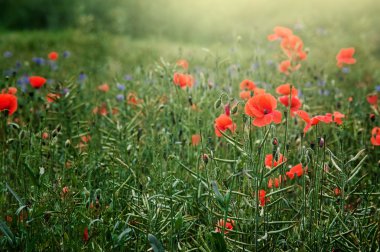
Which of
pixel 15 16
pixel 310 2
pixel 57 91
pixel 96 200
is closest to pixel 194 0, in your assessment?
pixel 310 2

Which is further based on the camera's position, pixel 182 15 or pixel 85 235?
pixel 182 15

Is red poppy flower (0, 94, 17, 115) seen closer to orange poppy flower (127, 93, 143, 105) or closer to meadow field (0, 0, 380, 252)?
meadow field (0, 0, 380, 252)

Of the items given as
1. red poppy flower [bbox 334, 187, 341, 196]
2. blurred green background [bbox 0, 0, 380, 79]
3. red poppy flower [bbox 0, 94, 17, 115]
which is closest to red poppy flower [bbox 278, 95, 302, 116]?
red poppy flower [bbox 334, 187, 341, 196]

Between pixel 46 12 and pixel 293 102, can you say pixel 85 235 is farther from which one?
pixel 46 12

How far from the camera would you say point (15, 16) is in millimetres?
13766

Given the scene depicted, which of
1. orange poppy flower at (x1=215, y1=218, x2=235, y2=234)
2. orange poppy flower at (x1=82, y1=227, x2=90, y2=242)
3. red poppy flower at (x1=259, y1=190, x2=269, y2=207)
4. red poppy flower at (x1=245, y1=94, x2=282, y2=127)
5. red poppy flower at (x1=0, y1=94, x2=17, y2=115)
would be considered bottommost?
orange poppy flower at (x1=82, y1=227, x2=90, y2=242)

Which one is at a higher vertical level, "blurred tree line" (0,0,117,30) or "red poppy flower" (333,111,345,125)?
"red poppy flower" (333,111,345,125)

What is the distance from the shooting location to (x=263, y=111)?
5.47 feet

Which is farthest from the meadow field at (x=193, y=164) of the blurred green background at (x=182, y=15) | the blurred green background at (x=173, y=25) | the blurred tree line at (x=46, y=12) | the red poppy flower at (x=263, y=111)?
the blurred tree line at (x=46, y=12)

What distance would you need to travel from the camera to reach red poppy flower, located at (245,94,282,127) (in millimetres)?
1648

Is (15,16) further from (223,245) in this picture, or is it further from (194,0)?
(223,245)

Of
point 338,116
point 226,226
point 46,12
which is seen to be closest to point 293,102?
point 338,116

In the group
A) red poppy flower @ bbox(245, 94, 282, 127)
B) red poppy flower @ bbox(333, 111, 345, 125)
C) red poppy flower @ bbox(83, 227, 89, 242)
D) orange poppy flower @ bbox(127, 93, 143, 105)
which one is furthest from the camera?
orange poppy flower @ bbox(127, 93, 143, 105)

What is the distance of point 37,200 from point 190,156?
2.63 ft
